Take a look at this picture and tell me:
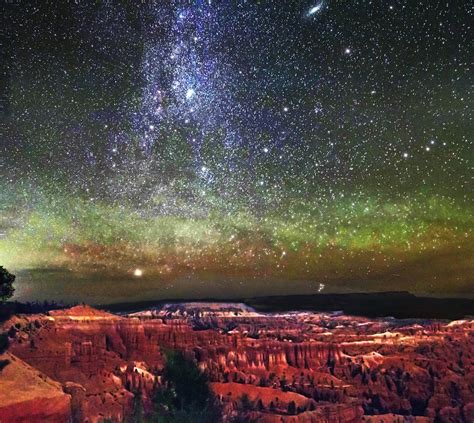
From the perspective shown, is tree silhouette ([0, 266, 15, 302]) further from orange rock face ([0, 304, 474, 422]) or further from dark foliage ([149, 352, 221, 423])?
orange rock face ([0, 304, 474, 422])

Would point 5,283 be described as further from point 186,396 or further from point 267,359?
point 267,359

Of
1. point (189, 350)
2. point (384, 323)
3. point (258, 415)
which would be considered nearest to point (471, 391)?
point (384, 323)

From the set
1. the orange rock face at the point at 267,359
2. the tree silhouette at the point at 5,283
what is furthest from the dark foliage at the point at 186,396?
the tree silhouette at the point at 5,283

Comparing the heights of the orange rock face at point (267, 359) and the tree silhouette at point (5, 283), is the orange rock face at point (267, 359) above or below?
below

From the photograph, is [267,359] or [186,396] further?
[267,359]

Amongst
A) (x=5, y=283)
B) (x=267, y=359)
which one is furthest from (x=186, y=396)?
(x=267, y=359)

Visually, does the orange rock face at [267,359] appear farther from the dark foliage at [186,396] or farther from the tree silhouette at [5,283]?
the tree silhouette at [5,283]

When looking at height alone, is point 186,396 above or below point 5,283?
below

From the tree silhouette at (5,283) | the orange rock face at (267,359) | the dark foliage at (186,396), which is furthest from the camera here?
the orange rock face at (267,359)

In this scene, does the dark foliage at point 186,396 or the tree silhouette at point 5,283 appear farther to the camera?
the dark foliage at point 186,396

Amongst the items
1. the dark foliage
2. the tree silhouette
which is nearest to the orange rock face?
the dark foliage
